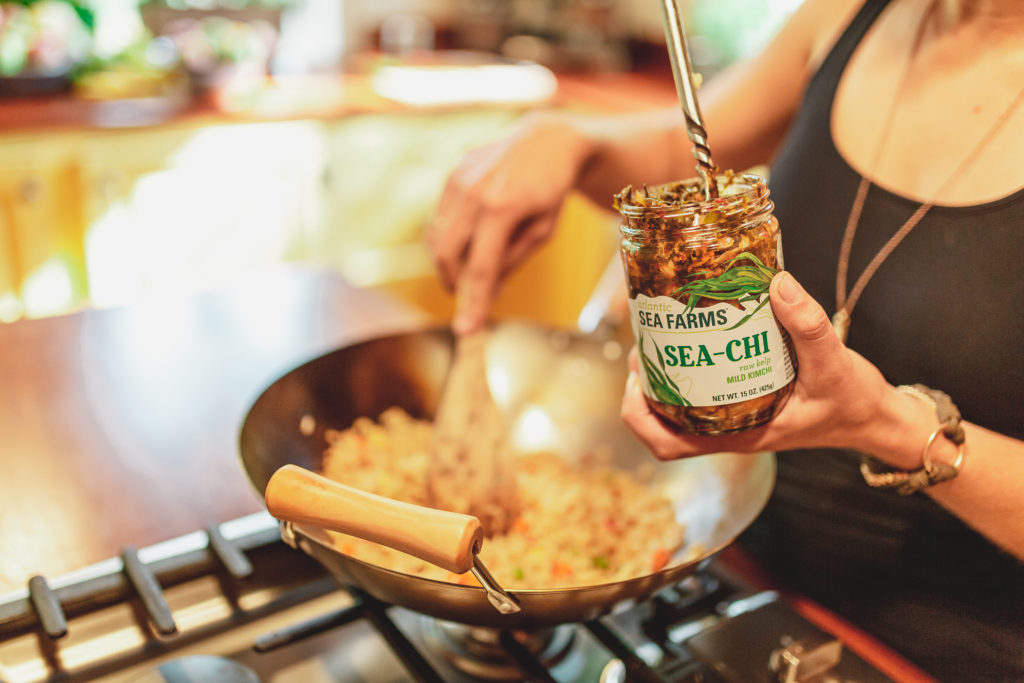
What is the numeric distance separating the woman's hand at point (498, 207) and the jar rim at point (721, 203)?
34cm

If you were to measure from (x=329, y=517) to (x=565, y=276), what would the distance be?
2445mm

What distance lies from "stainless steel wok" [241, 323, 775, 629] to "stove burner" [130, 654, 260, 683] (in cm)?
10

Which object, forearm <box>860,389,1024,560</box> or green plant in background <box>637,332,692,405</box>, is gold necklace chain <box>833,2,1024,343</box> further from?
green plant in background <box>637,332,692,405</box>

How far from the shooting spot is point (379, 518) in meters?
0.57

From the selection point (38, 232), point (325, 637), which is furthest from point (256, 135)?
point (325, 637)

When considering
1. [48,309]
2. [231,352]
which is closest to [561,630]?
[231,352]

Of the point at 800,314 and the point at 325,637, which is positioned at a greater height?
the point at 800,314

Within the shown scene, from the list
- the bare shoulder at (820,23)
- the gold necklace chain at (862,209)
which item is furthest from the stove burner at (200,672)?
the bare shoulder at (820,23)

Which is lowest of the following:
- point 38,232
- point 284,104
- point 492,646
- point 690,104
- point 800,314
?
point 38,232

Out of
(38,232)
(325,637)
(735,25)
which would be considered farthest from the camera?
(735,25)

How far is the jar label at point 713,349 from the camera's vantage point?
54 cm

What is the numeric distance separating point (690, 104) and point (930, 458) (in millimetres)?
299

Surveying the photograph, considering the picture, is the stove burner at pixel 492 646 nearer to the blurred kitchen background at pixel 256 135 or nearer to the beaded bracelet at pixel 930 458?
the beaded bracelet at pixel 930 458

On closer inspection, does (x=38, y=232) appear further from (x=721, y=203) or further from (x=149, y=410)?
(x=721, y=203)
